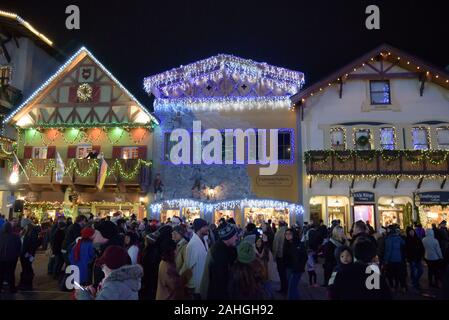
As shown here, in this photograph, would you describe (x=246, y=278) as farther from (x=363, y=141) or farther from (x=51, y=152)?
(x=51, y=152)

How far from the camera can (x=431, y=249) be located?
473 inches

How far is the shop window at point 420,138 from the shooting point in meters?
22.8

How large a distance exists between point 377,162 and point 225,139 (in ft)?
28.8

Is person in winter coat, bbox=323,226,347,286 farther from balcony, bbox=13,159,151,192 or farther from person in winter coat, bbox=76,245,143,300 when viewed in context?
balcony, bbox=13,159,151,192

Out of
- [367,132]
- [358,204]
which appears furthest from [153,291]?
[367,132]

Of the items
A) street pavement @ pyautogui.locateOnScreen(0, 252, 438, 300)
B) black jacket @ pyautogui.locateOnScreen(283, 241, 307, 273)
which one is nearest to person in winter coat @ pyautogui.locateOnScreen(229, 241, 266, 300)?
black jacket @ pyautogui.locateOnScreen(283, 241, 307, 273)

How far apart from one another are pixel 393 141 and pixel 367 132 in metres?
1.53

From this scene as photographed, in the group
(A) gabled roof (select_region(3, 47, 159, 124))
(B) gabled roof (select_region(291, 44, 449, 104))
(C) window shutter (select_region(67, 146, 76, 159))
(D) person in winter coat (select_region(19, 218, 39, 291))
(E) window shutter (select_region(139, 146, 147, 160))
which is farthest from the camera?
(C) window shutter (select_region(67, 146, 76, 159))

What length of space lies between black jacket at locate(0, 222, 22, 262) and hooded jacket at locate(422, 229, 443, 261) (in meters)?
11.6

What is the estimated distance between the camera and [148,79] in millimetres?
25062

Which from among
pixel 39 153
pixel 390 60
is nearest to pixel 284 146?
pixel 390 60

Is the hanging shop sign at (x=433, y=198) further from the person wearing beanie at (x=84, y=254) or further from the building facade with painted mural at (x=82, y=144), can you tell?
the person wearing beanie at (x=84, y=254)

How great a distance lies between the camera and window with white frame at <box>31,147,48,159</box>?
2556 cm

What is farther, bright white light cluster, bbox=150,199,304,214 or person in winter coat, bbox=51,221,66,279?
bright white light cluster, bbox=150,199,304,214
